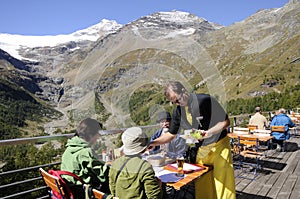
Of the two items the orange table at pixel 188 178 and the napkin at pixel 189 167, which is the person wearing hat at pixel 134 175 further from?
the napkin at pixel 189 167

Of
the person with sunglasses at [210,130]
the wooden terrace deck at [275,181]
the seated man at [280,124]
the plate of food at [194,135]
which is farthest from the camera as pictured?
the seated man at [280,124]

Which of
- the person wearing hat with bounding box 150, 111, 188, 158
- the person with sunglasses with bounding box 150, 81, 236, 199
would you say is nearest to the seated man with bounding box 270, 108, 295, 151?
the person wearing hat with bounding box 150, 111, 188, 158

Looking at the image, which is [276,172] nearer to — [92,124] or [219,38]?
[92,124]

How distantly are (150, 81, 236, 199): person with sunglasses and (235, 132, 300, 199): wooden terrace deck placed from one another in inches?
60.9

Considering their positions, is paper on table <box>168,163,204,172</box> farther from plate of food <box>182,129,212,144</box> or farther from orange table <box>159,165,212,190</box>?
plate of food <box>182,129,212,144</box>

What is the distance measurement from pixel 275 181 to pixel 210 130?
117 inches

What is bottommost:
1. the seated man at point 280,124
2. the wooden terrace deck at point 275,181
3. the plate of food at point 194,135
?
the wooden terrace deck at point 275,181

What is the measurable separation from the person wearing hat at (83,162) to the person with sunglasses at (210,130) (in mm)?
988

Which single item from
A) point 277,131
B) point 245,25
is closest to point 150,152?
point 277,131

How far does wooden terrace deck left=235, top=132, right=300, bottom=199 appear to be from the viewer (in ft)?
13.5

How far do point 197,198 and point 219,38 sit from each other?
199916 millimetres

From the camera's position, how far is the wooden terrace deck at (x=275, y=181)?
4.11 m

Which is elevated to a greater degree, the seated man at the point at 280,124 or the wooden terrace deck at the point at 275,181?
the seated man at the point at 280,124

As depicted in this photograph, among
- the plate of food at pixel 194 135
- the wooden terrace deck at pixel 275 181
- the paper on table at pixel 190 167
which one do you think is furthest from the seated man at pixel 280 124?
the plate of food at pixel 194 135
